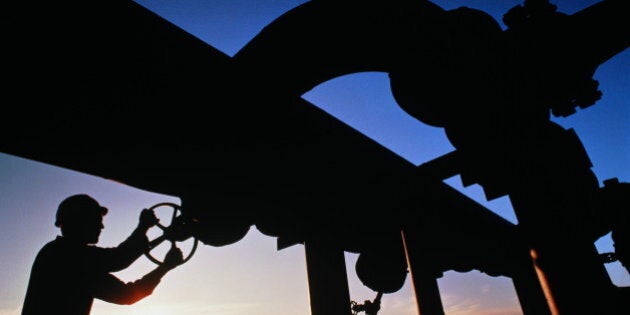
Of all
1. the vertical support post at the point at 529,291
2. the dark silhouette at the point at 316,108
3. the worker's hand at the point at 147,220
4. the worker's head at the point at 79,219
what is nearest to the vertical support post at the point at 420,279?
the dark silhouette at the point at 316,108

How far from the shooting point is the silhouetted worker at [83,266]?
6.23 feet

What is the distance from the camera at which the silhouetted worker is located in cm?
190

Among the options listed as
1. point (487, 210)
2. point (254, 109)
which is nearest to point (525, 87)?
point (254, 109)

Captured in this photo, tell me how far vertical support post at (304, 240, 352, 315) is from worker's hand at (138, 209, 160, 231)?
4.58 feet

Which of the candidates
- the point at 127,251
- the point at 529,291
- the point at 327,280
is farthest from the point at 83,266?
the point at 529,291

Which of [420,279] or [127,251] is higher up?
[127,251]

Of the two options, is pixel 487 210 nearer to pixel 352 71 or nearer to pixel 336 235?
pixel 336 235

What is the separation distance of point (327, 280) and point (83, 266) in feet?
5.95

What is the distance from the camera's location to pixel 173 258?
2260 millimetres

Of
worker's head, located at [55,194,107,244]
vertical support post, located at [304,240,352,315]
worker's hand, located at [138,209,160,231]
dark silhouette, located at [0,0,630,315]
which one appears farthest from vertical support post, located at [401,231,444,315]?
worker's head, located at [55,194,107,244]

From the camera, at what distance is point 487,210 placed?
13.1 ft

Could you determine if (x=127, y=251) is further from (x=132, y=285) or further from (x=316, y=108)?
(x=316, y=108)

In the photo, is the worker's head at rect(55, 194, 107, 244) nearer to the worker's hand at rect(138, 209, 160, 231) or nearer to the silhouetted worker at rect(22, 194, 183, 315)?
the silhouetted worker at rect(22, 194, 183, 315)

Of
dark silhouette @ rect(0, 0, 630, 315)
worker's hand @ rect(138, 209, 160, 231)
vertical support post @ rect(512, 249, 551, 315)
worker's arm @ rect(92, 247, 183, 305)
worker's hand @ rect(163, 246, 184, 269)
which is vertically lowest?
vertical support post @ rect(512, 249, 551, 315)
